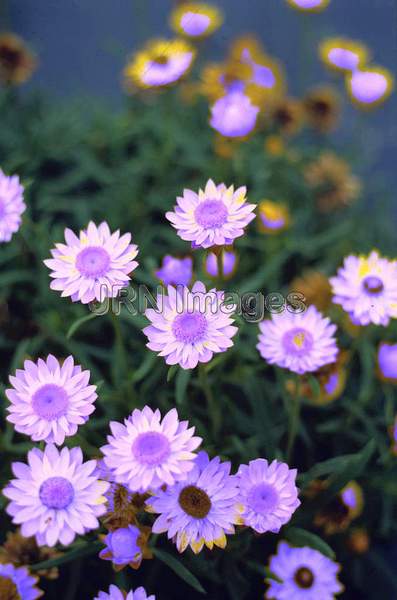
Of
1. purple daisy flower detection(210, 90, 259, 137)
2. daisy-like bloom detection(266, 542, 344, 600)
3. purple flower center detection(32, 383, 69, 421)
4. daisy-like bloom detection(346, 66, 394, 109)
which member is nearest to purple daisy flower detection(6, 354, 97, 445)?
purple flower center detection(32, 383, 69, 421)

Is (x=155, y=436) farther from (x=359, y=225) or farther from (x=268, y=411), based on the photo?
(x=359, y=225)

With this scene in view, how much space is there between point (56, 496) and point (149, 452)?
12 centimetres

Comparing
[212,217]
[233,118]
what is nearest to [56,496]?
[212,217]

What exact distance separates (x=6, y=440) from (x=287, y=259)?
72 cm

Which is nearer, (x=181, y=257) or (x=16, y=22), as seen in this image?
(x=181, y=257)

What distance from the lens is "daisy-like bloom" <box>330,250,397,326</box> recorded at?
103 centimetres

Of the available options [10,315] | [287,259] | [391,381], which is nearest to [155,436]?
[391,381]

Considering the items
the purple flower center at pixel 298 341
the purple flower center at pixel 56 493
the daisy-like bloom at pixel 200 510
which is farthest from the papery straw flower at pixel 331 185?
the purple flower center at pixel 56 493

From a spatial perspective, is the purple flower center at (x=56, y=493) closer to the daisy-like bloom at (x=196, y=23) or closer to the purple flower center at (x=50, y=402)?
the purple flower center at (x=50, y=402)

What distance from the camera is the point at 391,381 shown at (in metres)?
1.15

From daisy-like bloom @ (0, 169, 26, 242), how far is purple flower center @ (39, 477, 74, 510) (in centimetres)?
36

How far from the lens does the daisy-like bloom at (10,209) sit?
1.01m

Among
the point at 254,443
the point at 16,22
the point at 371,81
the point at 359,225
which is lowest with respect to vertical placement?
the point at 254,443

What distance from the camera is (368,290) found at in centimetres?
104
